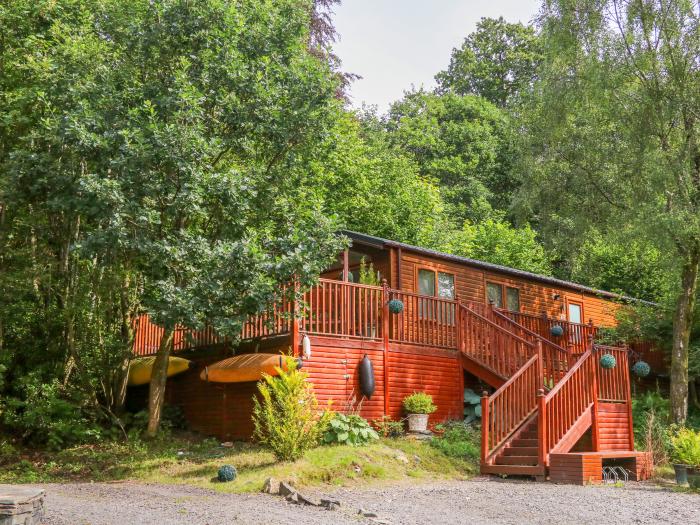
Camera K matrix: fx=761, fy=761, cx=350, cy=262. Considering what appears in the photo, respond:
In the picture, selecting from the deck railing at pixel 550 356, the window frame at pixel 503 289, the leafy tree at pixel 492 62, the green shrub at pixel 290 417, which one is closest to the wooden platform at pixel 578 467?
the deck railing at pixel 550 356

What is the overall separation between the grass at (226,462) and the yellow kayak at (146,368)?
5.01ft

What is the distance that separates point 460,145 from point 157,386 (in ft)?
111

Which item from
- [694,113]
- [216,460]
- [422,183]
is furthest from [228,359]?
[422,183]

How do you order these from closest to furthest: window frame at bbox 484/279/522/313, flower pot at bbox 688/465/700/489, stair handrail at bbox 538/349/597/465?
flower pot at bbox 688/465/700/489, stair handrail at bbox 538/349/597/465, window frame at bbox 484/279/522/313

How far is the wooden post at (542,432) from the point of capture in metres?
12.9

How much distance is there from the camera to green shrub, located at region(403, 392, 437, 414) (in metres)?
15.2

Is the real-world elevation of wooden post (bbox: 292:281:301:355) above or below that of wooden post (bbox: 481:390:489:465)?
above

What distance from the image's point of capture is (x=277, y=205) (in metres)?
15.4

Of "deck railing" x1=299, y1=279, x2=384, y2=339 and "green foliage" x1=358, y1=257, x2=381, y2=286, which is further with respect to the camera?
"green foliage" x1=358, y1=257, x2=381, y2=286

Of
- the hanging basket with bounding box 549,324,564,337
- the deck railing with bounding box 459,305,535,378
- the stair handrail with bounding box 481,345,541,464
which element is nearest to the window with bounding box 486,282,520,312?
the hanging basket with bounding box 549,324,564,337

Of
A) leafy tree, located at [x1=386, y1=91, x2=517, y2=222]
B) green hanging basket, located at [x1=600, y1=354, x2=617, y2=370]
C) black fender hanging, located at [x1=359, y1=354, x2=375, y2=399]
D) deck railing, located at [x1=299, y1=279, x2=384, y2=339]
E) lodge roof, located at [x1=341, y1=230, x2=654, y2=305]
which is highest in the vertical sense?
leafy tree, located at [x1=386, y1=91, x2=517, y2=222]

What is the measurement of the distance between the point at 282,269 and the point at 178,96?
3.55 m

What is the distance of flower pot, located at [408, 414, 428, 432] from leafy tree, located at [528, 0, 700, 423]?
254 inches

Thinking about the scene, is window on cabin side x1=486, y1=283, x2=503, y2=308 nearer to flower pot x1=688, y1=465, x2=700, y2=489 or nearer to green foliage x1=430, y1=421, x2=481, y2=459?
green foliage x1=430, y1=421, x2=481, y2=459
